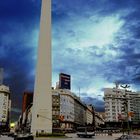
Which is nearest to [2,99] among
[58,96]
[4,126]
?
[4,126]

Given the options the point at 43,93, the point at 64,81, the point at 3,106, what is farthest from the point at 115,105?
the point at 43,93

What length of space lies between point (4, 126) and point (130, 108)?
237ft

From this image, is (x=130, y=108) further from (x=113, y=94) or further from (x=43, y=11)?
(x=43, y=11)

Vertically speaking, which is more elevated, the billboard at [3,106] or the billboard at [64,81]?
the billboard at [64,81]

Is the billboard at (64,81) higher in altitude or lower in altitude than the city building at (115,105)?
higher

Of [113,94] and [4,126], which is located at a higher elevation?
[113,94]

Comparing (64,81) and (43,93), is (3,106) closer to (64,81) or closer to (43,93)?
(64,81)

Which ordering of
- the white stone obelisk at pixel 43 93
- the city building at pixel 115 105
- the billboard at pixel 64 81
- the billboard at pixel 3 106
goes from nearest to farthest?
the white stone obelisk at pixel 43 93 → the billboard at pixel 3 106 → the billboard at pixel 64 81 → the city building at pixel 115 105

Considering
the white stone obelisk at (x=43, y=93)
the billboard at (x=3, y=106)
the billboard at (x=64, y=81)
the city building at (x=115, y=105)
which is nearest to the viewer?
the white stone obelisk at (x=43, y=93)

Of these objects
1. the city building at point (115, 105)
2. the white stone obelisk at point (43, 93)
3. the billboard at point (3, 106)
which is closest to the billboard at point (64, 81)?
the city building at point (115, 105)

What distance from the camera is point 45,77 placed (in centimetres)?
6406

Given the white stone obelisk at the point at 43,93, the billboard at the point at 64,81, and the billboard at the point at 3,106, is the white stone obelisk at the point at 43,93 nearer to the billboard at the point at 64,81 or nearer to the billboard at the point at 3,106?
the billboard at the point at 3,106

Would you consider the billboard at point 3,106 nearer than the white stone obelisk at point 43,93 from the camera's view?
No

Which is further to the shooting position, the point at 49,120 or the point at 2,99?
the point at 2,99
